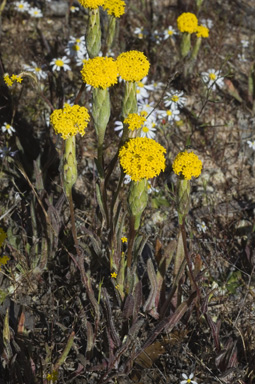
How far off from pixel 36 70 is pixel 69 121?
2.26 metres

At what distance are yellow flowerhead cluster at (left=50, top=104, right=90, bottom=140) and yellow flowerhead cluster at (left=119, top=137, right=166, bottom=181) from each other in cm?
23

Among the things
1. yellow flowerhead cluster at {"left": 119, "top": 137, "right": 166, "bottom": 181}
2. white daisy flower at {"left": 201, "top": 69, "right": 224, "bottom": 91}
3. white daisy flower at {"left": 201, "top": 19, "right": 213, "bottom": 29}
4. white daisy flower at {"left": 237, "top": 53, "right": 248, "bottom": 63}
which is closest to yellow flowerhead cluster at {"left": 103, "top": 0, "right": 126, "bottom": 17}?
yellow flowerhead cluster at {"left": 119, "top": 137, "right": 166, "bottom": 181}

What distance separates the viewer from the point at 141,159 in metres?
1.88

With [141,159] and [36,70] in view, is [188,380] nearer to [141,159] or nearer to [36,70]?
[141,159]

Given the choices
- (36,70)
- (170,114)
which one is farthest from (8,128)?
(170,114)

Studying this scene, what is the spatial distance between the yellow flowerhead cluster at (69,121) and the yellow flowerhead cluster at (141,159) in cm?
23

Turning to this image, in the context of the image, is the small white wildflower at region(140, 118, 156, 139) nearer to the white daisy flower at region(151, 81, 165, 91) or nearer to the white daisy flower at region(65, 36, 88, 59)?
the white daisy flower at region(151, 81, 165, 91)

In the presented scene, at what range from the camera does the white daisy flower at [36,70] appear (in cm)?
388

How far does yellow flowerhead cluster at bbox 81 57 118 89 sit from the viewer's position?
6.62 feet

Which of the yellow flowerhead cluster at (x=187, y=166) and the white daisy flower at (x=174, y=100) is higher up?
the white daisy flower at (x=174, y=100)

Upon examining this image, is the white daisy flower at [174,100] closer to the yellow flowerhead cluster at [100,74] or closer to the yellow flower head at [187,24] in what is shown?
the yellow flower head at [187,24]

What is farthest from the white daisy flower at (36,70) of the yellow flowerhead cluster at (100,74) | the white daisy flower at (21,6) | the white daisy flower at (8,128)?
the yellow flowerhead cluster at (100,74)

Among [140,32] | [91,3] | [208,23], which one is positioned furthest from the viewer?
[208,23]

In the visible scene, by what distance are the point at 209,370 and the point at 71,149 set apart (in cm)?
153
